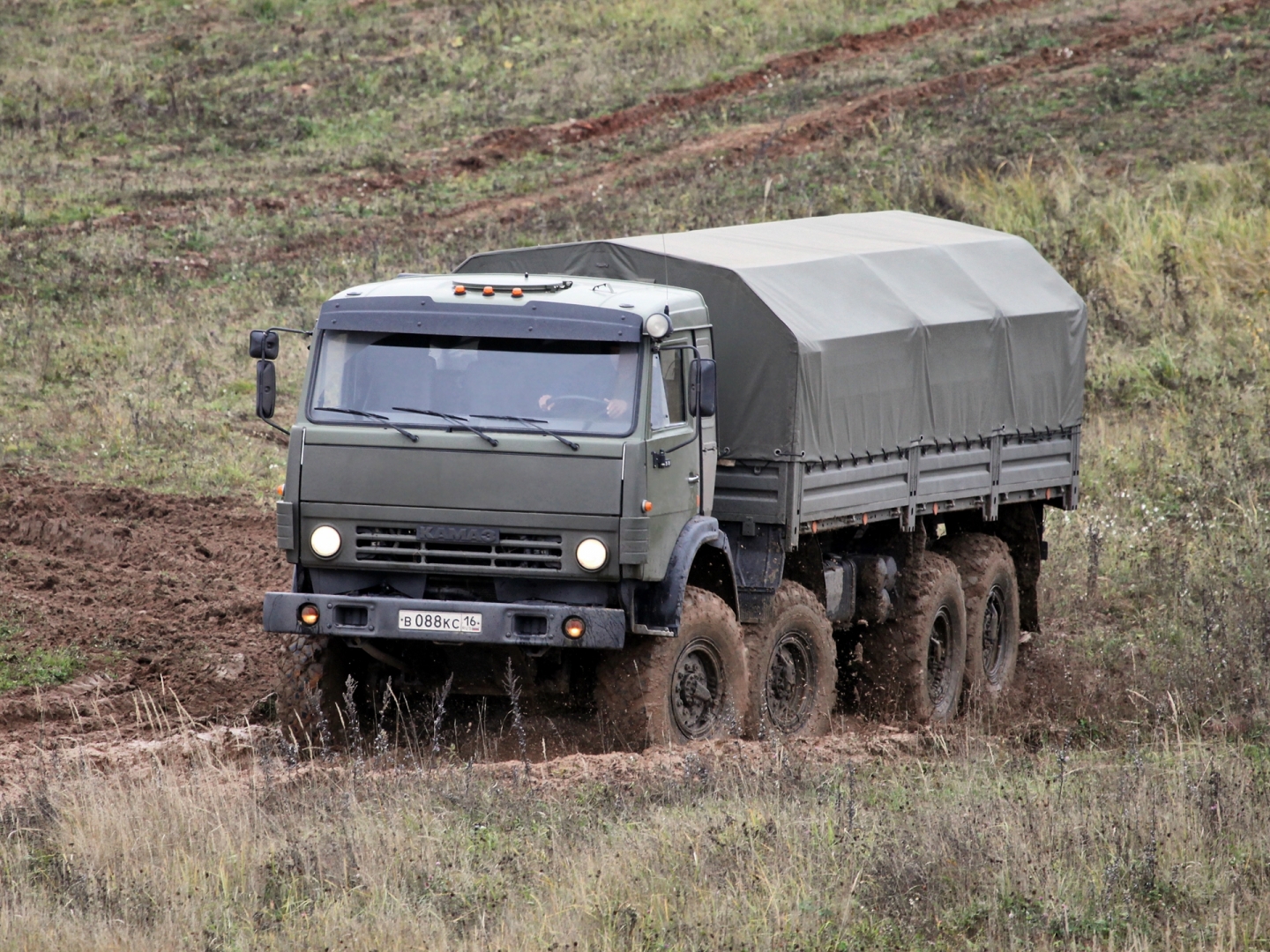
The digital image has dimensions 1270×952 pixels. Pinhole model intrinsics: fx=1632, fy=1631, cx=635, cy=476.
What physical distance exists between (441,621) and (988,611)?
5.98m

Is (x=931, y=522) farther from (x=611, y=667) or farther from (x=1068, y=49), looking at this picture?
(x=1068, y=49)

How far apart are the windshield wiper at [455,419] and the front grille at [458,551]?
497 mm

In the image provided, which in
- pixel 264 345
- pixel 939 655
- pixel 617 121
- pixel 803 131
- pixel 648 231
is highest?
pixel 617 121

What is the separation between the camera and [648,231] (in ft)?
→ 76.2

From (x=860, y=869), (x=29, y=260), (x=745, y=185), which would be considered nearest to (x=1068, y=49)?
(x=745, y=185)

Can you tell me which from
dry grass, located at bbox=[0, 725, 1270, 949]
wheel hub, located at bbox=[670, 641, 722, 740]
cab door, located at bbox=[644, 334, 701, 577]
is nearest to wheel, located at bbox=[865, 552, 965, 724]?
wheel hub, located at bbox=[670, 641, 722, 740]

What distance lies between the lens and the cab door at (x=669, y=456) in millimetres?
8711

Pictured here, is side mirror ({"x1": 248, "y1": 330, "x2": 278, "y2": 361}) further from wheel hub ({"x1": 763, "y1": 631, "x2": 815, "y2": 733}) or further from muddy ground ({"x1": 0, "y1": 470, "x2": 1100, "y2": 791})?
wheel hub ({"x1": 763, "y1": 631, "x2": 815, "y2": 733})

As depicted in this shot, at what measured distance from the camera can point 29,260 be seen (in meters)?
22.3

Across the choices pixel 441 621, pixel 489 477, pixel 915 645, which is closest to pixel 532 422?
pixel 489 477

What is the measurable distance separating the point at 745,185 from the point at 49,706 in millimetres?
17815

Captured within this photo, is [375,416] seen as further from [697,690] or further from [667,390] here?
[697,690]

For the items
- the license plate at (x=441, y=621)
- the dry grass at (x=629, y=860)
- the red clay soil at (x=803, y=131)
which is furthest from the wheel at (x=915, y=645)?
the red clay soil at (x=803, y=131)

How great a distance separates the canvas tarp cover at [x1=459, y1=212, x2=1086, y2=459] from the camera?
392 inches
